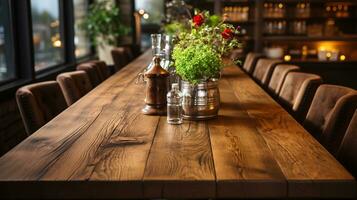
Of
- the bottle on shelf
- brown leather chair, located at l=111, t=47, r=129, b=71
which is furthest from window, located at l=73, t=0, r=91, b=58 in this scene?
the bottle on shelf

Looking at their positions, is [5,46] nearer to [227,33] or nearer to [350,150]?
[227,33]

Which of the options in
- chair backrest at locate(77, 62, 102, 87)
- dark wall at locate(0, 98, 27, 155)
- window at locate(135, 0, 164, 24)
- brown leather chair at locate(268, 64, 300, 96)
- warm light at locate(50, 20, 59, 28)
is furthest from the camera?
window at locate(135, 0, 164, 24)

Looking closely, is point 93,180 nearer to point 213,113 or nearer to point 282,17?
point 213,113

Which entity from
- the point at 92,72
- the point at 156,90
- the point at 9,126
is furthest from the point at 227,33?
the point at 9,126

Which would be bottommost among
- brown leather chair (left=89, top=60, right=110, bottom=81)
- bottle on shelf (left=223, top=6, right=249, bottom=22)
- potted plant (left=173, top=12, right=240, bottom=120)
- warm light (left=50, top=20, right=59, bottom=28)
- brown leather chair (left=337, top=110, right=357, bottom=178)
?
brown leather chair (left=337, top=110, right=357, bottom=178)

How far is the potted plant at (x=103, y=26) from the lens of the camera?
763 cm

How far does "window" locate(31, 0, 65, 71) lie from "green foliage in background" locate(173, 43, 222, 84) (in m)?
3.28

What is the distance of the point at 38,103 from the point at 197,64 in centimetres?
96

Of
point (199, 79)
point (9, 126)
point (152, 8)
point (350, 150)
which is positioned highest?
point (152, 8)

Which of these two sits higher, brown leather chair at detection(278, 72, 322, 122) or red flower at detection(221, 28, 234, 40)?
red flower at detection(221, 28, 234, 40)

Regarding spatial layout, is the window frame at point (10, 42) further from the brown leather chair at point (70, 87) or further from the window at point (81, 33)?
the window at point (81, 33)

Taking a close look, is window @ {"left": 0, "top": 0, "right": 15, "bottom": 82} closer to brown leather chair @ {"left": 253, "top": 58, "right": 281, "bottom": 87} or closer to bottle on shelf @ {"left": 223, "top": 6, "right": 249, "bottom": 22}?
brown leather chair @ {"left": 253, "top": 58, "right": 281, "bottom": 87}

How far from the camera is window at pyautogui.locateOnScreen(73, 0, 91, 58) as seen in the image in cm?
756

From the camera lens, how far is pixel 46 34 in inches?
A: 228
